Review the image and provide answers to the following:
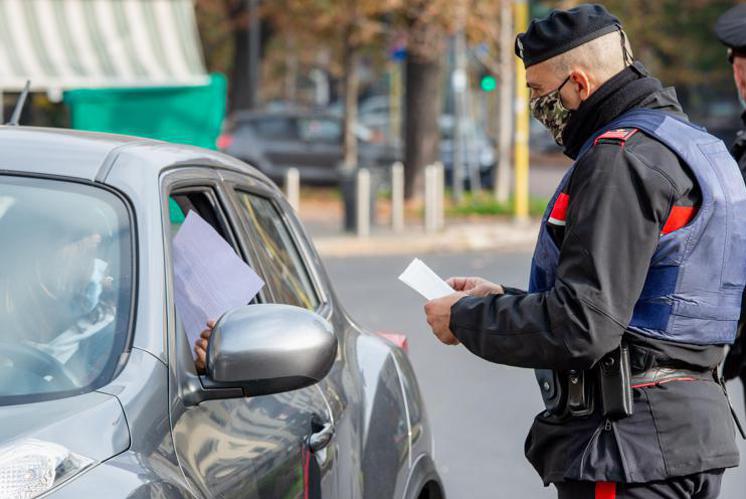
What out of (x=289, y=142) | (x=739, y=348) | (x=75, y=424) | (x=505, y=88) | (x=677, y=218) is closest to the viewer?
(x=75, y=424)

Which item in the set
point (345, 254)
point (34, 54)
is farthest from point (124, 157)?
A: point (34, 54)

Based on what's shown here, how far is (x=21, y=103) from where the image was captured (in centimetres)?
396

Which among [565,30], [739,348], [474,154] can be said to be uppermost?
[565,30]

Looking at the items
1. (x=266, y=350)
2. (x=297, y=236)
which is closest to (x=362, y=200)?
(x=297, y=236)

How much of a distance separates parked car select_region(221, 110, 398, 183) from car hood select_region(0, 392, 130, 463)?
24.1 meters

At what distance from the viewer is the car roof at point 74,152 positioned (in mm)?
2986

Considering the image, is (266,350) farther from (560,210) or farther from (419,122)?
(419,122)

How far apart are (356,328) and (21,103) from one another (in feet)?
4.08

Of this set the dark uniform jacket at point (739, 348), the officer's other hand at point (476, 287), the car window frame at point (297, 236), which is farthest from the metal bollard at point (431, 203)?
the officer's other hand at point (476, 287)

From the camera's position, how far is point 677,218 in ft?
9.64

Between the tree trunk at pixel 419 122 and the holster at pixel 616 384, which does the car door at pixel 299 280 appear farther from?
the tree trunk at pixel 419 122

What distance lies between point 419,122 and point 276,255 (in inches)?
764

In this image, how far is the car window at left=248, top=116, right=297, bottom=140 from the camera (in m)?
27.2

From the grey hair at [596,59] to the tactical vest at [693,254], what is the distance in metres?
0.12
